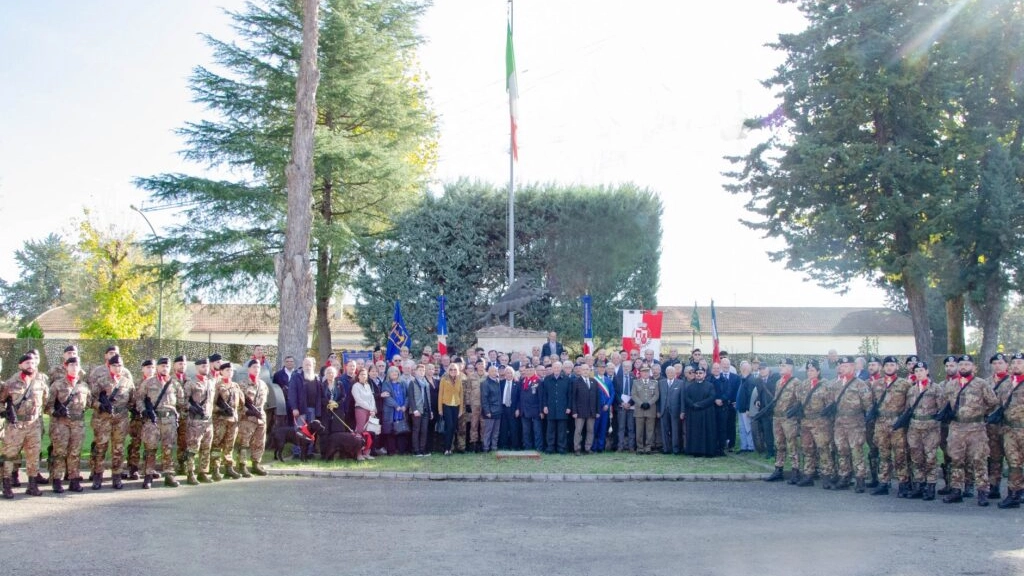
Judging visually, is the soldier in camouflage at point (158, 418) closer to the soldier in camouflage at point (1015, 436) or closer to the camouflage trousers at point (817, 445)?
the camouflage trousers at point (817, 445)

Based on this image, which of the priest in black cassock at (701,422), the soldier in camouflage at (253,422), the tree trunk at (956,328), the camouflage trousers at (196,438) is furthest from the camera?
the tree trunk at (956,328)

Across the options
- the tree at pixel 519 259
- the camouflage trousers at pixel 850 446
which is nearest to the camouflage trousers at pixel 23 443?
the camouflage trousers at pixel 850 446

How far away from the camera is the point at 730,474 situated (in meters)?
13.6

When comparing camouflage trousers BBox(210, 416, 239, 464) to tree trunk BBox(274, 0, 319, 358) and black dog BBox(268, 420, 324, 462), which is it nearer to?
black dog BBox(268, 420, 324, 462)

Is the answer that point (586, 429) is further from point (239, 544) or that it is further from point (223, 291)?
point (223, 291)

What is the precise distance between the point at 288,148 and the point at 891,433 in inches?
822

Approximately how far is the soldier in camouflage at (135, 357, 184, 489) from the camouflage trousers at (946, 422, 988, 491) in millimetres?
10706

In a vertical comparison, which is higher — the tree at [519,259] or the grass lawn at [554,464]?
the tree at [519,259]

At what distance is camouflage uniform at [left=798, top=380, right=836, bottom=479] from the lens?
41.9ft

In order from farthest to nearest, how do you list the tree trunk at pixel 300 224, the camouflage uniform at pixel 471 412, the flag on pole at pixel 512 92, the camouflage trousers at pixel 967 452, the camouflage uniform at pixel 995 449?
the flag on pole at pixel 512 92, the tree trunk at pixel 300 224, the camouflage uniform at pixel 471 412, the camouflage uniform at pixel 995 449, the camouflage trousers at pixel 967 452

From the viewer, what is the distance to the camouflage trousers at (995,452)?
1157 centimetres

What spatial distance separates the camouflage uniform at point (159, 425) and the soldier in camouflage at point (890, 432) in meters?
10.0

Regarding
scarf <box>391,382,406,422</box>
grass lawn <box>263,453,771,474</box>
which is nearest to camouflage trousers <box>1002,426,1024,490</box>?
grass lawn <box>263,453,771,474</box>

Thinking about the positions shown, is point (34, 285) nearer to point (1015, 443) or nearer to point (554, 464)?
point (554, 464)
